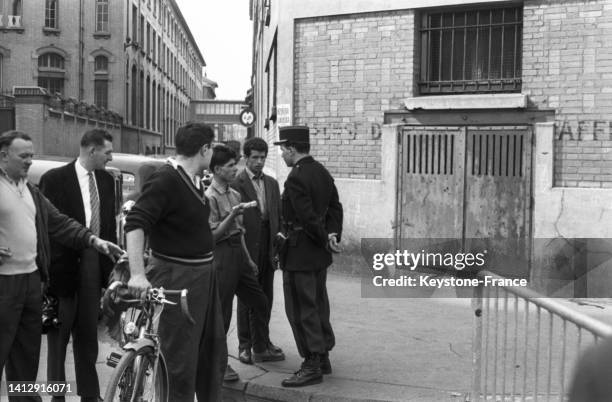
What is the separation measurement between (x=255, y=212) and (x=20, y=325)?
2326 millimetres

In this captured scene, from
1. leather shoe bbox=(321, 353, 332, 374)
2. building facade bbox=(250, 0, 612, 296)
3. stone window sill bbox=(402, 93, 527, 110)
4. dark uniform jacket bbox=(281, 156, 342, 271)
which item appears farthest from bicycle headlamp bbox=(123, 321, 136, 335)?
stone window sill bbox=(402, 93, 527, 110)

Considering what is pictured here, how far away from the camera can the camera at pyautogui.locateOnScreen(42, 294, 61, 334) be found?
5.54m

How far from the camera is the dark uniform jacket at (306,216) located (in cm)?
612

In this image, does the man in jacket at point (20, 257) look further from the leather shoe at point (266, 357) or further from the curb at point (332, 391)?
the leather shoe at point (266, 357)

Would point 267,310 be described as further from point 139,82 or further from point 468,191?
point 139,82

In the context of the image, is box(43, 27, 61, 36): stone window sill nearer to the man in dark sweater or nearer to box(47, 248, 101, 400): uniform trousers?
box(47, 248, 101, 400): uniform trousers

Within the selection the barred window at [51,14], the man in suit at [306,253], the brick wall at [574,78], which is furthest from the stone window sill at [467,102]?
the barred window at [51,14]

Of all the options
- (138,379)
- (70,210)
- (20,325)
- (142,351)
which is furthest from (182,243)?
(70,210)

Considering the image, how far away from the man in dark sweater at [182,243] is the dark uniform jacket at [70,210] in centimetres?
101

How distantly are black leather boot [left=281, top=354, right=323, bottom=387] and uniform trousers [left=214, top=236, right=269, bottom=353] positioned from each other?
665 mm

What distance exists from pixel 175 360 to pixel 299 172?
203 centimetres

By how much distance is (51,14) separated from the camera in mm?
43906

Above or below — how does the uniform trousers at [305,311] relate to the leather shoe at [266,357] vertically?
above

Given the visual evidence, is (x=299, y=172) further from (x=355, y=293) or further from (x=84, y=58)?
(x=84, y=58)
